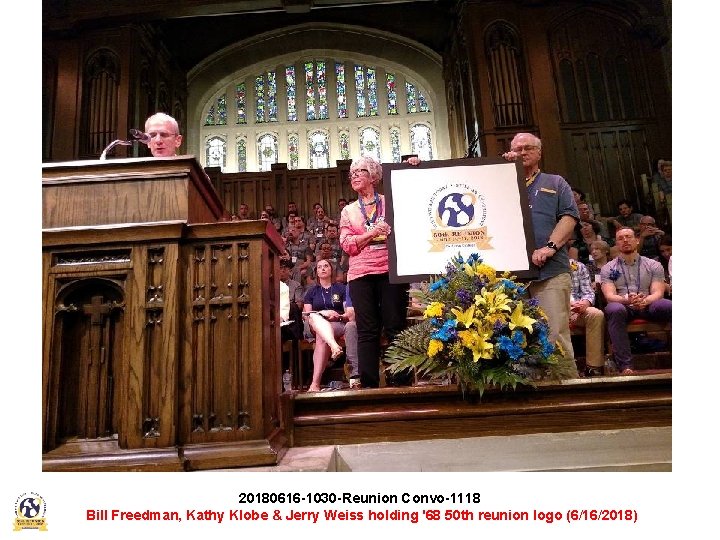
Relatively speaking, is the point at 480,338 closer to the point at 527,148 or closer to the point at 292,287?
the point at 527,148

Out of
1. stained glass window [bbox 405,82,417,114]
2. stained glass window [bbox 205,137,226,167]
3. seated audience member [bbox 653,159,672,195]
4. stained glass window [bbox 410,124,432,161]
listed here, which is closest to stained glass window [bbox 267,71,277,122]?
stained glass window [bbox 205,137,226,167]

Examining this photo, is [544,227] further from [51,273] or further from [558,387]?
[51,273]

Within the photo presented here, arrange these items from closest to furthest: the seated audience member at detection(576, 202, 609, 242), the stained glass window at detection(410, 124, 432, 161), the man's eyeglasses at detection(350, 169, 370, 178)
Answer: the man's eyeglasses at detection(350, 169, 370, 178), the seated audience member at detection(576, 202, 609, 242), the stained glass window at detection(410, 124, 432, 161)

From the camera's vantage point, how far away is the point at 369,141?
33.2 feet

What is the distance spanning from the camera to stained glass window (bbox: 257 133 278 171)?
10008 millimetres

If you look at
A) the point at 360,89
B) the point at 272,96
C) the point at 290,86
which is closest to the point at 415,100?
the point at 360,89

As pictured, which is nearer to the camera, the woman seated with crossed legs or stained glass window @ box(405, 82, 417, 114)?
the woman seated with crossed legs

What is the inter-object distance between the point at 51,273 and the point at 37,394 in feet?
1.04

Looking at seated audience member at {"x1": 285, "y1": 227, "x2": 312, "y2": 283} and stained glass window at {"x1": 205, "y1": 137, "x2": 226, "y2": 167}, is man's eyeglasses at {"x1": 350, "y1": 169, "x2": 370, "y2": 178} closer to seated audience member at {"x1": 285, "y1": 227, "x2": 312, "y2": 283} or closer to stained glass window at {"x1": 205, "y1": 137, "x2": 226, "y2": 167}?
seated audience member at {"x1": 285, "y1": 227, "x2": 312, "y2": 283}

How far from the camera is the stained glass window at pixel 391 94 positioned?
400 inches
